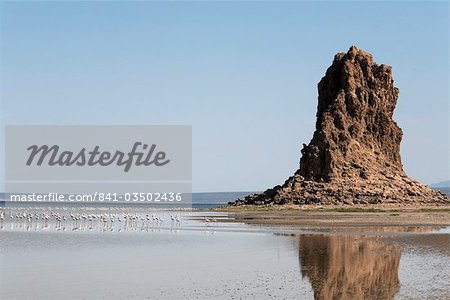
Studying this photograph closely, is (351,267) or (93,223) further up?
(93,223)

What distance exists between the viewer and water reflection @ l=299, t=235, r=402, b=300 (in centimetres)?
2627

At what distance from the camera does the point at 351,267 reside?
33.3 metres

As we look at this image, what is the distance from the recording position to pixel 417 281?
28.3 m

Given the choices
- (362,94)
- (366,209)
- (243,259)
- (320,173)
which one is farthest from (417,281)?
(362,94)

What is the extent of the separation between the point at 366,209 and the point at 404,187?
781 inches

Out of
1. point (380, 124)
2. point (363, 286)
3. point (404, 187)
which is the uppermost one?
point (380, 124)

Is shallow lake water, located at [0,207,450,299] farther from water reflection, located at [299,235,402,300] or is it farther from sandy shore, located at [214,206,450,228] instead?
sandy shore, located at [214,206,450,228]

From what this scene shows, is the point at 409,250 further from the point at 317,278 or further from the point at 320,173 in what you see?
the point at 320,173

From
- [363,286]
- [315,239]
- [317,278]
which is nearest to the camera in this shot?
[363,286]

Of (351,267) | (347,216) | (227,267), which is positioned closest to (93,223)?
(347,216)

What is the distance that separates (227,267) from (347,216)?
2109 inches

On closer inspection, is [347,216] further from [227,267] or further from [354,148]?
[227,267]

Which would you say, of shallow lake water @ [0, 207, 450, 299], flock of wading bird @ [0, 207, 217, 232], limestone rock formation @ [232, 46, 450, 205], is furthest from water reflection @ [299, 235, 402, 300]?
limestone rock formation @ [232, 46, 450, 205]

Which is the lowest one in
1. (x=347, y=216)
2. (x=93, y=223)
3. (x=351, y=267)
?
(x=351, y=267)
